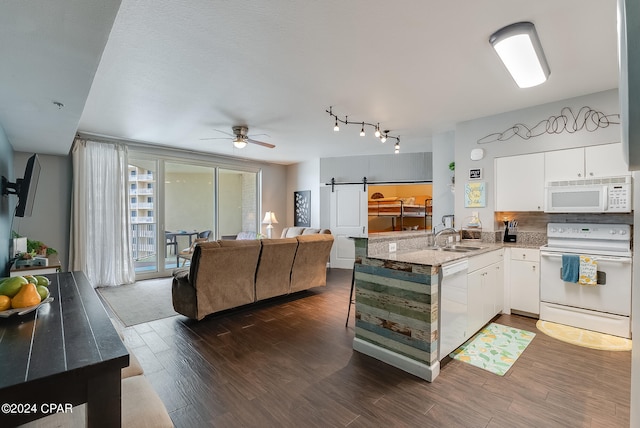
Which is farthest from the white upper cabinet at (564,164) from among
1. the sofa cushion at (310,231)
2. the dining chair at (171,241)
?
the dining chair at (171,241)

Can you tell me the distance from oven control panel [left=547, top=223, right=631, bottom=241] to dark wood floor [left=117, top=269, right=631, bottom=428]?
48.1 inches

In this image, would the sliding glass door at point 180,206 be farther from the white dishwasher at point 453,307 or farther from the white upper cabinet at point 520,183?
the white upper cabinet at point 520,183

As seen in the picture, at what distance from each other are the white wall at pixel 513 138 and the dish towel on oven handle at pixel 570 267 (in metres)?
0.99

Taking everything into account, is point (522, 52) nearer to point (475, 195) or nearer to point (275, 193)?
point (475, 195)

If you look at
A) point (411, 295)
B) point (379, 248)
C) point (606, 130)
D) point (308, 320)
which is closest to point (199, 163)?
point (308, 320)

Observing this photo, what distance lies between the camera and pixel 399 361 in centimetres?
245

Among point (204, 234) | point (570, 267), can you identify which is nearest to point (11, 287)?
point (570, 267)

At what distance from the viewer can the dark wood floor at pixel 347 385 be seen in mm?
1884

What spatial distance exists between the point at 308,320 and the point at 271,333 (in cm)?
54

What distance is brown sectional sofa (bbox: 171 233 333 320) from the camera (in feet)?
11.1

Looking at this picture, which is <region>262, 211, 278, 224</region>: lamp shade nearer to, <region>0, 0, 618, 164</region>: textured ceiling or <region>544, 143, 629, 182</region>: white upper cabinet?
<region>0, 0, 618, 164</region>: textured ceiling

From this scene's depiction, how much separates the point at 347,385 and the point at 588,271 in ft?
9.30

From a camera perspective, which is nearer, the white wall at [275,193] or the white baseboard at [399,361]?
the white baseboard at [399,361]

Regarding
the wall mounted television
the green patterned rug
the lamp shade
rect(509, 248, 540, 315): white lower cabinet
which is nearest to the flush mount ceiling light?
rect(509, 248, 540, 315): white lower cabinet
